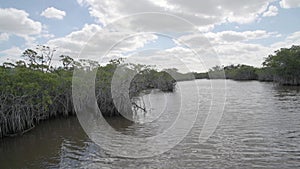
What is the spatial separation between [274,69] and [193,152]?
50.4 meters

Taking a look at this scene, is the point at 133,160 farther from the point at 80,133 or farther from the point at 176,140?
the point at 80,133

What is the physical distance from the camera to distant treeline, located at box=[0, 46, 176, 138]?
46.1ft

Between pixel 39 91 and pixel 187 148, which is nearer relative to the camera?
pixel 187 148

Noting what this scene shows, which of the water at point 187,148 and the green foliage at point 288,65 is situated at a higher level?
the green foliage at point 288,65

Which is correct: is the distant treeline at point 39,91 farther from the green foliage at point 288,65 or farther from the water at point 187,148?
the green foliage at point 288,65

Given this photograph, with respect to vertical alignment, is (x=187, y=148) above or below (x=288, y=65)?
below

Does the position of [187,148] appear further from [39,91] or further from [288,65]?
[288,65]

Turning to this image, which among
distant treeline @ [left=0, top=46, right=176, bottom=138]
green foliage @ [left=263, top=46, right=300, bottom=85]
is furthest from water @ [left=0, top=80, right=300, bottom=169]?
green foliage @ [left=263, top=46, right=300, bottom=85]

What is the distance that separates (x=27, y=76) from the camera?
1521cm

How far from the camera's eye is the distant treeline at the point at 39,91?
14.1m

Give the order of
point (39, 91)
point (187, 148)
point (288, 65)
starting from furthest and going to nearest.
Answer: point (288, 65) < point (39, 91) < point (187, 148)

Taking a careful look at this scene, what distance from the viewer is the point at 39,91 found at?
54.3ft

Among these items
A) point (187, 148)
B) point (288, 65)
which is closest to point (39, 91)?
point (187, 148)

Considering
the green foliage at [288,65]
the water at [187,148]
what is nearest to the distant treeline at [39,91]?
the water at [187,148]
